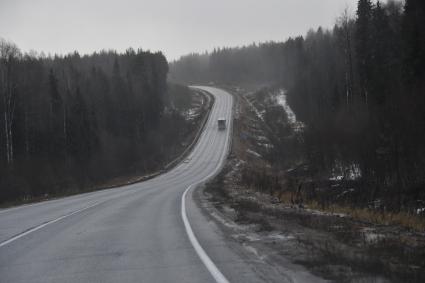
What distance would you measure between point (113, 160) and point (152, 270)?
67404mm

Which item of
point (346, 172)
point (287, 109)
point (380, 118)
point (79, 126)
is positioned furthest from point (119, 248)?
point (287, 109)

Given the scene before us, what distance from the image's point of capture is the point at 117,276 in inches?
300

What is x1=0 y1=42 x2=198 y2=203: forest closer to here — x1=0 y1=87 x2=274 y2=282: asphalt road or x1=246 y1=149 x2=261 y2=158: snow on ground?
x1=246 y1=149 x2=261 y2=158: snow on ground

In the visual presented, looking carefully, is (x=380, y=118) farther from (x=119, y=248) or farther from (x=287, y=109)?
(x=287, y=109)

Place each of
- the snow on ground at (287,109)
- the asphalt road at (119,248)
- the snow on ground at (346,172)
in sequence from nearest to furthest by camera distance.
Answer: the asphalt road at (119,248)
the snow on ground at (346,172)
the snow on ground at (287,109)

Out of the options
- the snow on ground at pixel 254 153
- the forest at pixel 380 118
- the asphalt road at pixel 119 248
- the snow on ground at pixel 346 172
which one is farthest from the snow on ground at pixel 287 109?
the asphalt road at pixel 119 248

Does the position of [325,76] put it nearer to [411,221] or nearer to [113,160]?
[113,160]

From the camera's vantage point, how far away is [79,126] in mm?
75688

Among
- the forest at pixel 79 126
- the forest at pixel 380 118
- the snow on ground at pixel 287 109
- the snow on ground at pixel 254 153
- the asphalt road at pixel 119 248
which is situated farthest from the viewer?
the snow on ground at pixel 287 109

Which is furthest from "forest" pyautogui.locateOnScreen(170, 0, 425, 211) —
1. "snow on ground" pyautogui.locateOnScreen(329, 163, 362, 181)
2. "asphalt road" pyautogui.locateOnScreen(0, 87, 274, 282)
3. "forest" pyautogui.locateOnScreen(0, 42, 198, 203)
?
"forest" pyautogui.locateOnScreen(0, 42, 198, 203)

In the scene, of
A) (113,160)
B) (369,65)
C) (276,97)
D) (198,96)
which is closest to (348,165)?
(369,65)

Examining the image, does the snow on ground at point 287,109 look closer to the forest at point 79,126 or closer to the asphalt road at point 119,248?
the forest at point 79,126

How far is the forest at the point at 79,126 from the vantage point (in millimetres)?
49688

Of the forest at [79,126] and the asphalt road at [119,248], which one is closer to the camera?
the asphalt road at [119,248]
